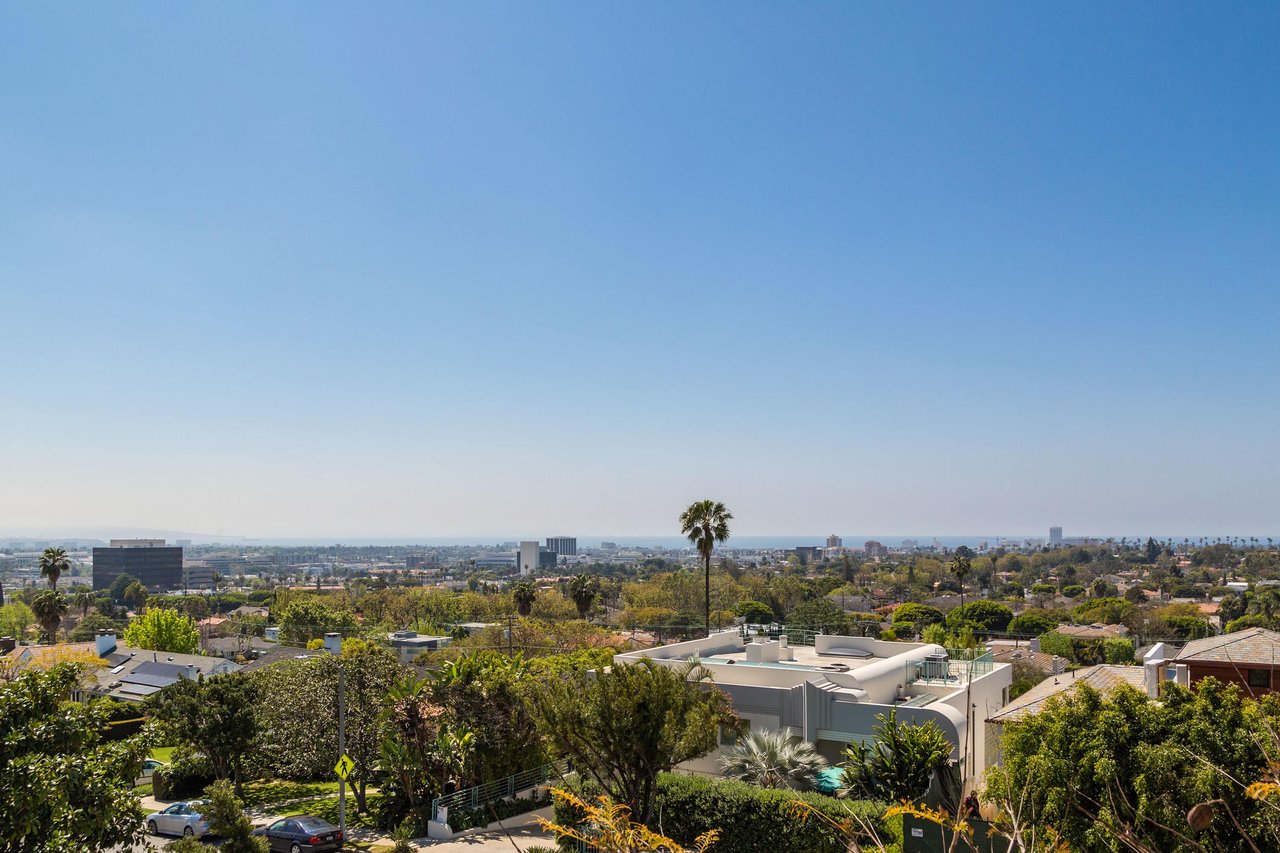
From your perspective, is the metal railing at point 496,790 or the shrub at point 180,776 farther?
the shrub at point 180,776

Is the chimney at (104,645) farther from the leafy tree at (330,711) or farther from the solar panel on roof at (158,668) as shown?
the leafy tree at (330,711)

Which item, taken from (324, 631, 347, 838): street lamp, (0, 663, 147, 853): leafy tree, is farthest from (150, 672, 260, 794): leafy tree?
(0, 663, 147, 853): leafy tree

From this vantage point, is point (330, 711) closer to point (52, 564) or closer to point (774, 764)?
point (774, 764)

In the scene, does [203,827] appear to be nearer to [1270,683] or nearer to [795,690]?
[795,690]

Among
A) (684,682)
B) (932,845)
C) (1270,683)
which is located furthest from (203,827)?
(1270,683)

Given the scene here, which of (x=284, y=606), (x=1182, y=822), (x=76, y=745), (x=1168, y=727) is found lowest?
(x=284, y=606)

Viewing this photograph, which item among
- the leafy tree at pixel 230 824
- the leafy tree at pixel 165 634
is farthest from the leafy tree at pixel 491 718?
the leafy tree at pixel 165 634
